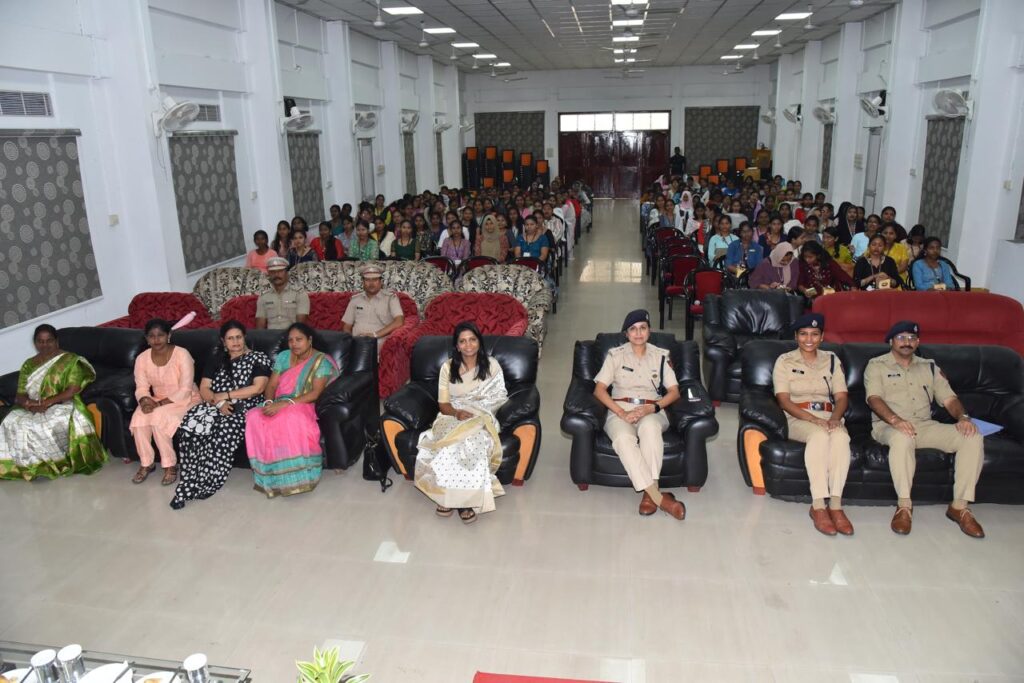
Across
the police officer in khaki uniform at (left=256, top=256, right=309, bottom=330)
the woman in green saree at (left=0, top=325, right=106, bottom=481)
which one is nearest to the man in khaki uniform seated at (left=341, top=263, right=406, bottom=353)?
the police officer in khaki uniform at (left=256, top=256, right=309, bottom=330)

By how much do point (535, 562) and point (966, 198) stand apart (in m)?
7.59

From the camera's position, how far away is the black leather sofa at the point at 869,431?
4465mm

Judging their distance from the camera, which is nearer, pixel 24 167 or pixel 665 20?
pixel 24 167

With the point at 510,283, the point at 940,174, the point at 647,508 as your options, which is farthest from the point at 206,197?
the point at 940,174

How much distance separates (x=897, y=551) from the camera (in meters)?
4.15

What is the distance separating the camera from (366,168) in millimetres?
14430

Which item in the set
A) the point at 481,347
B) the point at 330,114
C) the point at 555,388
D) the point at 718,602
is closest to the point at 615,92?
the point at 330,114

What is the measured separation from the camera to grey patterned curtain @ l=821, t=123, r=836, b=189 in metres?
16.1

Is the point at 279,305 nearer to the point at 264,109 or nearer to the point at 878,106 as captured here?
the point at 264,109

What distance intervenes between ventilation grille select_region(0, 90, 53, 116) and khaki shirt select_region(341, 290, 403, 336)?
3.05m

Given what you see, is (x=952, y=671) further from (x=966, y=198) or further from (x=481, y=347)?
(x=966, y=198)

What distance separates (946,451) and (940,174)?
22.7ft

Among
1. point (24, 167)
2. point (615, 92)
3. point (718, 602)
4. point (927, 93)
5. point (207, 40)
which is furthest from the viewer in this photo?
point (615, 92)

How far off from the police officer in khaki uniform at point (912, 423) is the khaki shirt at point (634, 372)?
50.3 inches
